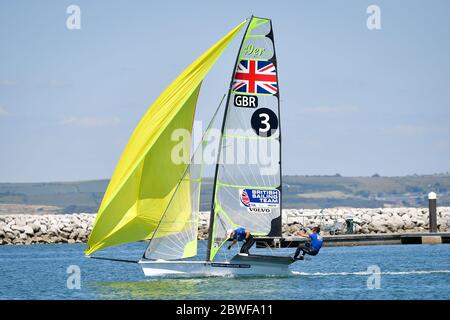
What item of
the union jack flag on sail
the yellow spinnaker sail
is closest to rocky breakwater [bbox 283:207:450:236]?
the union jack flag on sail

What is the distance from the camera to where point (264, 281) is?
3055cm

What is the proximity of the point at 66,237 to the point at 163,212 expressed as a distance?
37423mm

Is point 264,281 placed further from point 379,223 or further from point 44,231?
point 44,231

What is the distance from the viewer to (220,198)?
31.3m

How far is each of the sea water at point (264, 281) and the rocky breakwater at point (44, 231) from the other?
1851 centimetres

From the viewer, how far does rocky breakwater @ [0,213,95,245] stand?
2569 inches

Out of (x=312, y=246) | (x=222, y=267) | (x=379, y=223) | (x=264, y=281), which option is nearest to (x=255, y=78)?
(x=312, y=246)

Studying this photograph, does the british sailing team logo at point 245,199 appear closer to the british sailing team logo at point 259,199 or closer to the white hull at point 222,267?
the british sailing team logo at point 259,199

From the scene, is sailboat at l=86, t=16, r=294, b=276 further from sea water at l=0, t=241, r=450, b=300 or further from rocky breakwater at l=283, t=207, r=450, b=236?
rocky breakwater at l=283, t=207, r=450, b=236

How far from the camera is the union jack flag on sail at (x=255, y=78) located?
3116 cm

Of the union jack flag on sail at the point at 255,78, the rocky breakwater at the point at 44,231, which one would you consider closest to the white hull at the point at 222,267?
the union jack flag on sail at the point at 255,78
